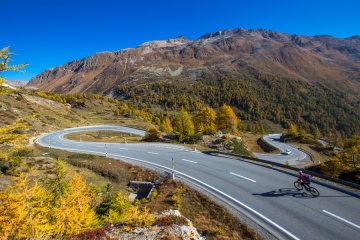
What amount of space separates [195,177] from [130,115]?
9314 centimetres

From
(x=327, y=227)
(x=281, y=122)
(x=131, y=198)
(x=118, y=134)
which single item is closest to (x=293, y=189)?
(x=327, y=227)

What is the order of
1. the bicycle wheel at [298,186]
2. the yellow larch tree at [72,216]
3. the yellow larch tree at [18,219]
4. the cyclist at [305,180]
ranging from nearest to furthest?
1. the yellow larch tree at [18,219]
2. the yellow larch tree at [72,216]
3. the cyclist at [305,180]
4. the bicycle wheel at [298,186]

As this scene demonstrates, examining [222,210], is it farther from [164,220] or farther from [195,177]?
[195,177]

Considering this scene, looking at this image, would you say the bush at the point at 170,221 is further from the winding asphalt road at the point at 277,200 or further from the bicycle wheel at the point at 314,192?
the bicycle wheel at the point at 314,192

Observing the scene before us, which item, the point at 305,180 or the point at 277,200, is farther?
the point at 305,180

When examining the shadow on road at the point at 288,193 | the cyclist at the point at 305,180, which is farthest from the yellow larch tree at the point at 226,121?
the cyclist at the point at 305,180

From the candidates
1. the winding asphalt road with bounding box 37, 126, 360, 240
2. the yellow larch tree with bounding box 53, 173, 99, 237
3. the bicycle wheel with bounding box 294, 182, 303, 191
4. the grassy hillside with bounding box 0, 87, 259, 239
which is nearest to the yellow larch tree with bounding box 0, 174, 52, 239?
the yellow larch tree with bounding box 53, 173, 99, 237

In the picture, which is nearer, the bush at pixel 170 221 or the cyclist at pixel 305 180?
the bush at pixel 170 221

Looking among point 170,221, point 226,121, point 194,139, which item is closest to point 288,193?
point 170,221

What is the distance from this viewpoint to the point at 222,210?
1084 centimetres

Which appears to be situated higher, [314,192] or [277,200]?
[314,192]

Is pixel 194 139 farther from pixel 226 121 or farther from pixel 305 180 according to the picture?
pixel 305 180

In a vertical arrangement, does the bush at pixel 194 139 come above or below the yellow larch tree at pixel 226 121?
below

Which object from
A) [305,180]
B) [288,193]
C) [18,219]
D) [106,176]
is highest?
[305,180]
